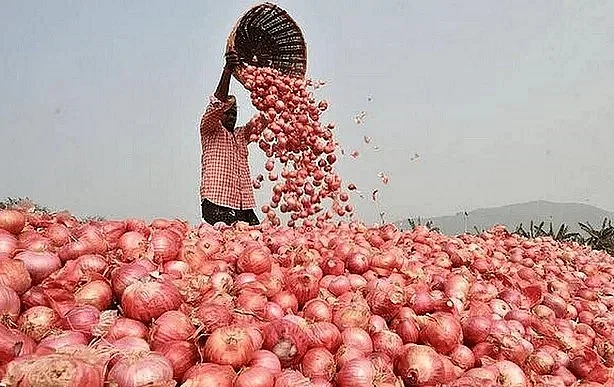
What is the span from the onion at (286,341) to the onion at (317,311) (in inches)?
7.2

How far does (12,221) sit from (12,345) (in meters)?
0.95

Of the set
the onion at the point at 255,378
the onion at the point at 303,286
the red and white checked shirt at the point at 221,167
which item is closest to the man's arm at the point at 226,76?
the red and white checked shirt at the point at 221,167

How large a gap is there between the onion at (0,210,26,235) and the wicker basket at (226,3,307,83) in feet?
12.0

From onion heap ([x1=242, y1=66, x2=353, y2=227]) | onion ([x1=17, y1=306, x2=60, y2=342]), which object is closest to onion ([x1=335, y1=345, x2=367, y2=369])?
onion ([x1=17, y1=306, x2=60, y2=342])

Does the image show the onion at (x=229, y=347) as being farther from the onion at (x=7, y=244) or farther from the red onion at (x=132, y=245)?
the onion at (x=7, y=244)

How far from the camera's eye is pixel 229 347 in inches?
57.7

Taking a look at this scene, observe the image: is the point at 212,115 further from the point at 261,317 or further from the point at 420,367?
the point at 420,367

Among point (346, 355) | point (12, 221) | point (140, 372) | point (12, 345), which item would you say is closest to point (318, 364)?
point (346, 355)

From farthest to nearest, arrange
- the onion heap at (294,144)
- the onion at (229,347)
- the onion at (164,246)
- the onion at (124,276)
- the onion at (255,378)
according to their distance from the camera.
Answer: the onion heap at (294,144)
the onion at (164,246)
the onion at (124,276)
the onion at (229,347)
the onion at (255,378)

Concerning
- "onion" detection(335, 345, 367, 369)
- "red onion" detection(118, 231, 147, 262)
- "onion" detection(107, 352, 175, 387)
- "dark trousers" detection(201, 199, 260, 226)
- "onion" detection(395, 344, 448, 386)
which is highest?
"red onion" detection(118, 231, 147, 262)

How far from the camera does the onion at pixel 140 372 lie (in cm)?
125

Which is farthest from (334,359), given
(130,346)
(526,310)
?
(526,310)

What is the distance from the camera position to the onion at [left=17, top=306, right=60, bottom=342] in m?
1.51

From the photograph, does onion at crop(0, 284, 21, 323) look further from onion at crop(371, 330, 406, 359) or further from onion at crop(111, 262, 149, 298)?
onion at crop(371, 330, 406, 359)
